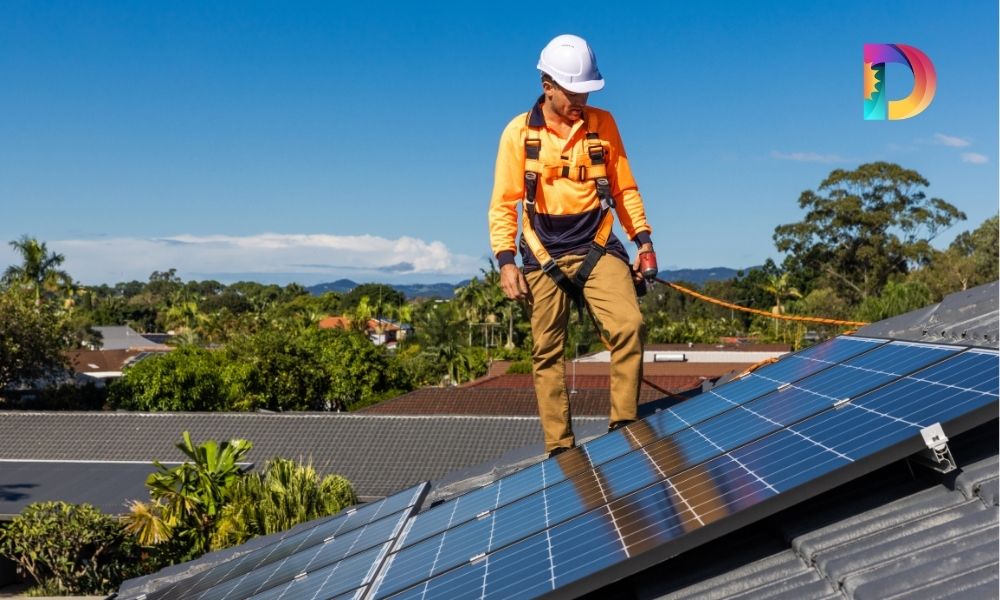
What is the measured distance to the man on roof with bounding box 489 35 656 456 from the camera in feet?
20.5

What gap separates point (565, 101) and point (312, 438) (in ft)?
91.6

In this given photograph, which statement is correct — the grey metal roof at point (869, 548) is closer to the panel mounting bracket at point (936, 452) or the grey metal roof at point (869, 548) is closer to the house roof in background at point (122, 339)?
the panel mounting bracket at point (936, 452)

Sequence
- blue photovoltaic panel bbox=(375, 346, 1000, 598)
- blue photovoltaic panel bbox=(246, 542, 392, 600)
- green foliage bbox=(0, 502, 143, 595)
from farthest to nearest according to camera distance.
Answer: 1. green foliage bbox=(0, 502, 143, 595)
2. blue photovoltaic panel bbox=(246, 542, 392, 600)
3. blue photovoltaic panel bbox=(375, 346, 1000, 598)

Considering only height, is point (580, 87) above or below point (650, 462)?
above

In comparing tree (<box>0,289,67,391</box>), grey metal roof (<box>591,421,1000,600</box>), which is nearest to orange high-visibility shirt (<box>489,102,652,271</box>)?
grey metal roof (<box>591,421,1000,600</box>)

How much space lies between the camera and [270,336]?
182 feet

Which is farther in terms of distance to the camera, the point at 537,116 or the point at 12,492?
the point at 12,492

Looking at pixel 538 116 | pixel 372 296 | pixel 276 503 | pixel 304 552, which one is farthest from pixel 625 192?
pixel 372 296

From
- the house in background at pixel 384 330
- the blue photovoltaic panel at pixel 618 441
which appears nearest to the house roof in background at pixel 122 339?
the house in background at pixel 384 330

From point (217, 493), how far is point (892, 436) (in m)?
23.0

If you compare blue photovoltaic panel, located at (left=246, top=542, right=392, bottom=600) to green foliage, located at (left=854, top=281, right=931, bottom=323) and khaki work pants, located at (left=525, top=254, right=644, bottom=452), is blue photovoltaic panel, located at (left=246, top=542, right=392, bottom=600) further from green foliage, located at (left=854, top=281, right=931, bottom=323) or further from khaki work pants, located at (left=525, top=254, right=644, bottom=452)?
green foliage, located at (left=854, top=281, right=931, bottom=323)

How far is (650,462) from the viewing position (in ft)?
15.7

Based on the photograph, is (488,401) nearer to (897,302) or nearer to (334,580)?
(897,302)

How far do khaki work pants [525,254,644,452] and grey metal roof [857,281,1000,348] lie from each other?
1442 mm
